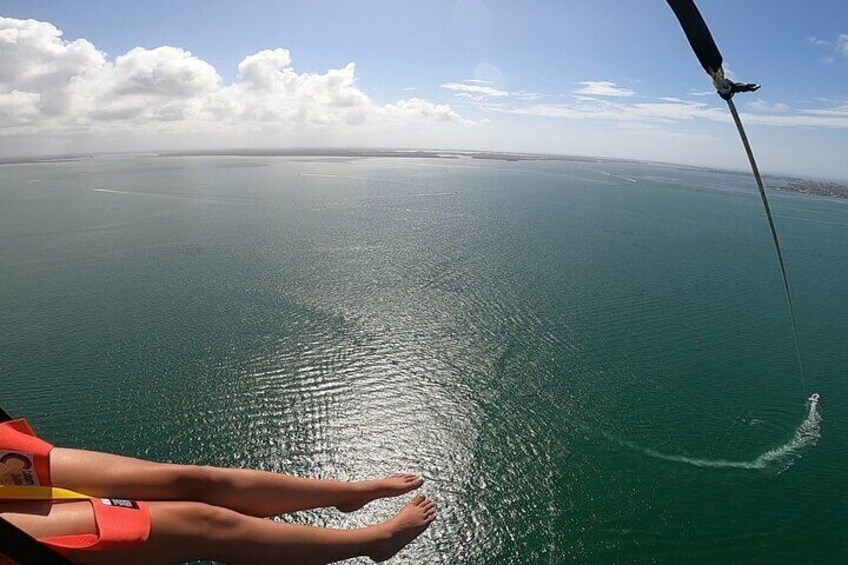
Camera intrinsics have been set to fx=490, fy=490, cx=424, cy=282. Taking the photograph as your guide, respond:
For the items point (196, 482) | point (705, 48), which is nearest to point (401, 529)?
point (196, 482)

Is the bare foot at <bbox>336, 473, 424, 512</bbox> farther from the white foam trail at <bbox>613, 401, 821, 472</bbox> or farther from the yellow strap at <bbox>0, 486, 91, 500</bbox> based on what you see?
A: the white foam trail at <bbox>613, 401, 821, 472</bbox>

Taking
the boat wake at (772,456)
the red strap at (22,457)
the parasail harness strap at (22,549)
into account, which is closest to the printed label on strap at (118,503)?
the red strap at (22,457)

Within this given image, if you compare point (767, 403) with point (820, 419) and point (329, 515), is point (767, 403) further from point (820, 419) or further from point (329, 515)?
point (329, 515)

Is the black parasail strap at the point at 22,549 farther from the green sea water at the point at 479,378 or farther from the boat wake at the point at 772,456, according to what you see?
the boat wake at the point at 772,456

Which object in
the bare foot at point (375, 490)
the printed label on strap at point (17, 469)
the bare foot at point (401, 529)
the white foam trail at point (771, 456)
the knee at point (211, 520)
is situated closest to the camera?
the printed label on strap at point (17, 469)

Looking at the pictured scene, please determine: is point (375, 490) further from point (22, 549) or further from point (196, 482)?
point (22, 549)
